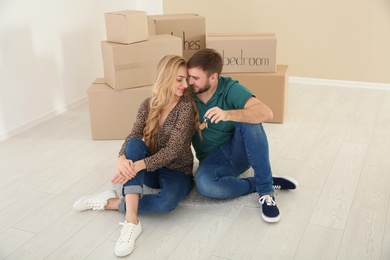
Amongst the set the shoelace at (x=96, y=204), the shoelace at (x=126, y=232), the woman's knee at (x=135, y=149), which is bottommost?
the shoelace at (x=96, y=204)

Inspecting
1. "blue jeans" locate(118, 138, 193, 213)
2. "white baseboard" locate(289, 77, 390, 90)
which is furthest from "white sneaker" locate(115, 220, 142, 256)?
"white baseboard" locate(289, 77, 390, 90)

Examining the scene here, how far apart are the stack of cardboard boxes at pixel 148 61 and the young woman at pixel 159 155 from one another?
0.78m

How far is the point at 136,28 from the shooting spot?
2787mm

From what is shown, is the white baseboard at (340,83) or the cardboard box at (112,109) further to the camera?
the white baseboard at (340,83)

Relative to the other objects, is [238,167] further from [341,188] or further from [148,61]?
[148,61]

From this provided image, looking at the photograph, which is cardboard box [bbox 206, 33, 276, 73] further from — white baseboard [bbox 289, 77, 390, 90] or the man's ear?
the man's ear

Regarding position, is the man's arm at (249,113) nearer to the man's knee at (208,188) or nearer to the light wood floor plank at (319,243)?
the man's knee at (208,188)

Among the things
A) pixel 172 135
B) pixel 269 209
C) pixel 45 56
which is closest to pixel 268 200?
pixel 269 209

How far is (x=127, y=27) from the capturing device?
2.73 m

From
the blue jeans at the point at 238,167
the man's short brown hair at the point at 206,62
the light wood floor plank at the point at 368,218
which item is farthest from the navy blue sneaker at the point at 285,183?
the man's short brown hair at the point at 206,62

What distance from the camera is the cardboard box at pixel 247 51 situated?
3.10 metres

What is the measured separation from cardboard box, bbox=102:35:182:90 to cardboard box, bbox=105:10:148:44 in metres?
0.04

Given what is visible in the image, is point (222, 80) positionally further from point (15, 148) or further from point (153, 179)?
point (15, 148)

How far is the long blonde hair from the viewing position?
199 centimetres
